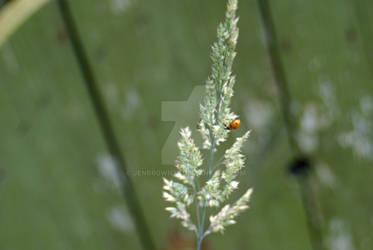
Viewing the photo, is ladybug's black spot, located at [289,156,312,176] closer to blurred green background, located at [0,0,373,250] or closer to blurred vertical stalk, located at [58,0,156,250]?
blurred green background, located at [0,0,373,250]

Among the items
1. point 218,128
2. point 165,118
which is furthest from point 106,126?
point 218,128

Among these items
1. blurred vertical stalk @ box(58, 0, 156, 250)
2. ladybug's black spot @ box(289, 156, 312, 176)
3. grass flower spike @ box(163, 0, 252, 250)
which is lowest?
grass flower spike @ box(163, 0, 252, 250)

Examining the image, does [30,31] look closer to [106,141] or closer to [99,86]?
[99,86]

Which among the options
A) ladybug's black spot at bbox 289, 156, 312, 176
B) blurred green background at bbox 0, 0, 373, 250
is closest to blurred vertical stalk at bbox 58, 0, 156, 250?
blurred green background at bbox 0, 0, 373, 250

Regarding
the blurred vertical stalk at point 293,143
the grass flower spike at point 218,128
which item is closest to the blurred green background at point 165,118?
the blurred vertical stalk at point 293,143

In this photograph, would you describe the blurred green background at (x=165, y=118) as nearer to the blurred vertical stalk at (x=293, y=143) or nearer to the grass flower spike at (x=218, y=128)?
the blurred vertical stalk at (x=293, y=143)

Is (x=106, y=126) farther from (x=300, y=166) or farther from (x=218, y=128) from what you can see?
(x=218, y=128)
